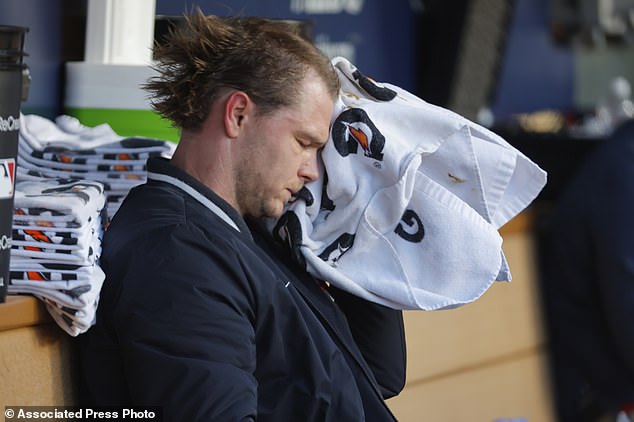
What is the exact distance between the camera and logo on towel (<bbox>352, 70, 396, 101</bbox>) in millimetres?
2205

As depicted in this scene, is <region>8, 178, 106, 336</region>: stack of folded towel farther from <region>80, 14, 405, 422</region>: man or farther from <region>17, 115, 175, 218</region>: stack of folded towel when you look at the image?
<region>17, 115, 175, 218</region>: stack of folded towel

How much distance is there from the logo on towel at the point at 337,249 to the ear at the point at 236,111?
304mm

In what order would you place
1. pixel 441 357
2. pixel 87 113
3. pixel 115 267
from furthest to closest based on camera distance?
1. pixel 441 357
2. pixel 87 113
3. pixel 115 267

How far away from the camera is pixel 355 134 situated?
2100 mm

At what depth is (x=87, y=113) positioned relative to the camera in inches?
100

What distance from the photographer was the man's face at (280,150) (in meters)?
1.97

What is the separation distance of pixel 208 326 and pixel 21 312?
304 millimetres

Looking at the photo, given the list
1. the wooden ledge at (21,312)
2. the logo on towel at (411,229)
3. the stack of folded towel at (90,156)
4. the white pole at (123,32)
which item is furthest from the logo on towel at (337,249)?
the white pole at (123,32)

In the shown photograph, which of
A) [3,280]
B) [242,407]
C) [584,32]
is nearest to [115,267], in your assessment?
[3,280]

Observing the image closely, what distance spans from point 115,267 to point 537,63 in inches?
176

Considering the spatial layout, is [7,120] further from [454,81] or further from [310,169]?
[454,81]

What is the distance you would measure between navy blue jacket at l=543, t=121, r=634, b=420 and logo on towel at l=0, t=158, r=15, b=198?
2139mm

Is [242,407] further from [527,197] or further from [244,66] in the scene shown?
[527,197]

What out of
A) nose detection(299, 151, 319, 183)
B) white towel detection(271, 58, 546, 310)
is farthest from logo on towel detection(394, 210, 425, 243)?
nose detection(299, 151, 319, 183)
